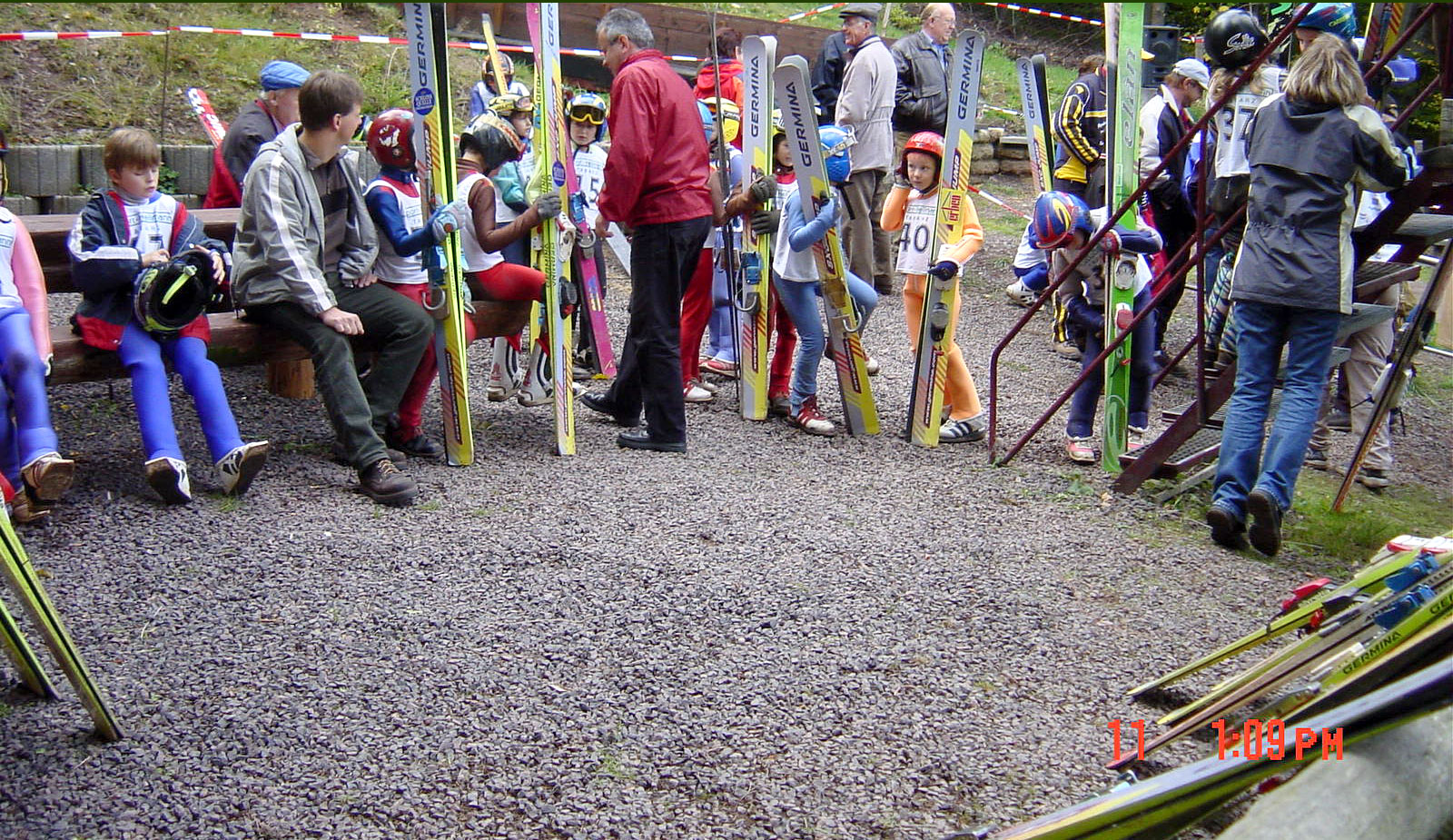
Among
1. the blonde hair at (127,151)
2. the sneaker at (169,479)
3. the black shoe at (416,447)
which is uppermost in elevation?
the blonde hair at (127,151)

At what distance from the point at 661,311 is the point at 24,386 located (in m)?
2.45

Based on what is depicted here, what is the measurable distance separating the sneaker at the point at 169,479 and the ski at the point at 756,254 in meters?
2.81

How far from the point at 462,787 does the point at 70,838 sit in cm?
79

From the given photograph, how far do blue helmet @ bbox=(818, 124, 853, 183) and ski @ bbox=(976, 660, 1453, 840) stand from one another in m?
4.01

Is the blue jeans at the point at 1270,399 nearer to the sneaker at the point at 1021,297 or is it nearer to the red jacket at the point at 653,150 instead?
the red jacket at the point at 653,150

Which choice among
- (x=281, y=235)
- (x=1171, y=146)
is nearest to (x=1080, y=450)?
(x=1171, y=146)

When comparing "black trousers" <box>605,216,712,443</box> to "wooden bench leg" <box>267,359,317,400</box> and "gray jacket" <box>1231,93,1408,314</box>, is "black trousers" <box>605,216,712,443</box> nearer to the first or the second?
"wooden bench leg" <box>267,359,317,400</box>

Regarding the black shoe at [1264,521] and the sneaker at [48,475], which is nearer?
the sneaker at [48,475]

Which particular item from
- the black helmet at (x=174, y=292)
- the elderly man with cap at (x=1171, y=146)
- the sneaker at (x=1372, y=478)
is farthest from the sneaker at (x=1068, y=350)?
the black helmet at (x=174, y=292)

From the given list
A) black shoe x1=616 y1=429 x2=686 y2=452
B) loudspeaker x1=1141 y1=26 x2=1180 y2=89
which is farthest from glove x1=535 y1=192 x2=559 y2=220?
loudspeaker x1=1141 y1=26 x2=1180 y2=89

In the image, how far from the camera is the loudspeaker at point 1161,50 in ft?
27.7

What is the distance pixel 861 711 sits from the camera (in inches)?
122

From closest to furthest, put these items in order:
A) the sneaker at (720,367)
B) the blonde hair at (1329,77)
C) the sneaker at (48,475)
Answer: the sneaker at (48,475), the blonde hair at (1329,77), the sneaker at (720,367)

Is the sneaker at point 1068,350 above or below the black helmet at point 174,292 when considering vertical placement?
below
